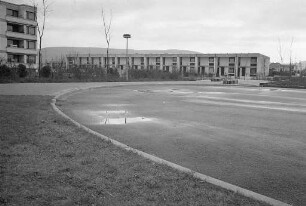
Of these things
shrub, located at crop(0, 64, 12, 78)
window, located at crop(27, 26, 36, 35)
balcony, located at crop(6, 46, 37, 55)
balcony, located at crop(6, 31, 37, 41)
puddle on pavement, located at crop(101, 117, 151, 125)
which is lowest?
puddle on pavement, located at crop(101, 117, 151, 125)

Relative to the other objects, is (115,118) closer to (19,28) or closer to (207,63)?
(19,28)

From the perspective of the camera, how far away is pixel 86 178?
15.4 feet

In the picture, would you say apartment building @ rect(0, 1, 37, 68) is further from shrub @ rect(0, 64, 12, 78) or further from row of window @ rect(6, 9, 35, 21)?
shrub @ rect(0, 64, 12, 78)

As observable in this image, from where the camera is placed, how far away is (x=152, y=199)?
13.2ft

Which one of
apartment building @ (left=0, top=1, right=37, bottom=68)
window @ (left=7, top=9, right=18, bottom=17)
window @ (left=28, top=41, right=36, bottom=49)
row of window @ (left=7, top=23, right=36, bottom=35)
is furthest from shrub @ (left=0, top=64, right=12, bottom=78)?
window @ (left=28, top=41, right=36, bottom=49)

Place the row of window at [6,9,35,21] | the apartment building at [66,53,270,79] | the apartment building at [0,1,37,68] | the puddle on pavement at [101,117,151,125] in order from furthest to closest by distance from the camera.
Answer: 1. the apartment building at [66,53,270,79]
2. the row of window at [6,9,35,21]
3. the apartment building at [0,1,37,68]
4. the puddle on pavement at [101,117,151,125]

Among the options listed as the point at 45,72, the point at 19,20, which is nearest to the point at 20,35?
the point at 19,20

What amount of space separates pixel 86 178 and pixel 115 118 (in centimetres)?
641

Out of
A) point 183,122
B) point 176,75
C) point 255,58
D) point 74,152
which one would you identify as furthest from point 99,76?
point 255,58

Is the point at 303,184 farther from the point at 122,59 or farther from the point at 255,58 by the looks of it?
the point at 122,59

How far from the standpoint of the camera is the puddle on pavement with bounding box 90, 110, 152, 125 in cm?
1026

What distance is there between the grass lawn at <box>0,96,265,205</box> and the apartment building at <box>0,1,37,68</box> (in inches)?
2434

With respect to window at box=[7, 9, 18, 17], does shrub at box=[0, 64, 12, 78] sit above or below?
below

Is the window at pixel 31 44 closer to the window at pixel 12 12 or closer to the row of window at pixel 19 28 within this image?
the row of window at pixel 19 28
